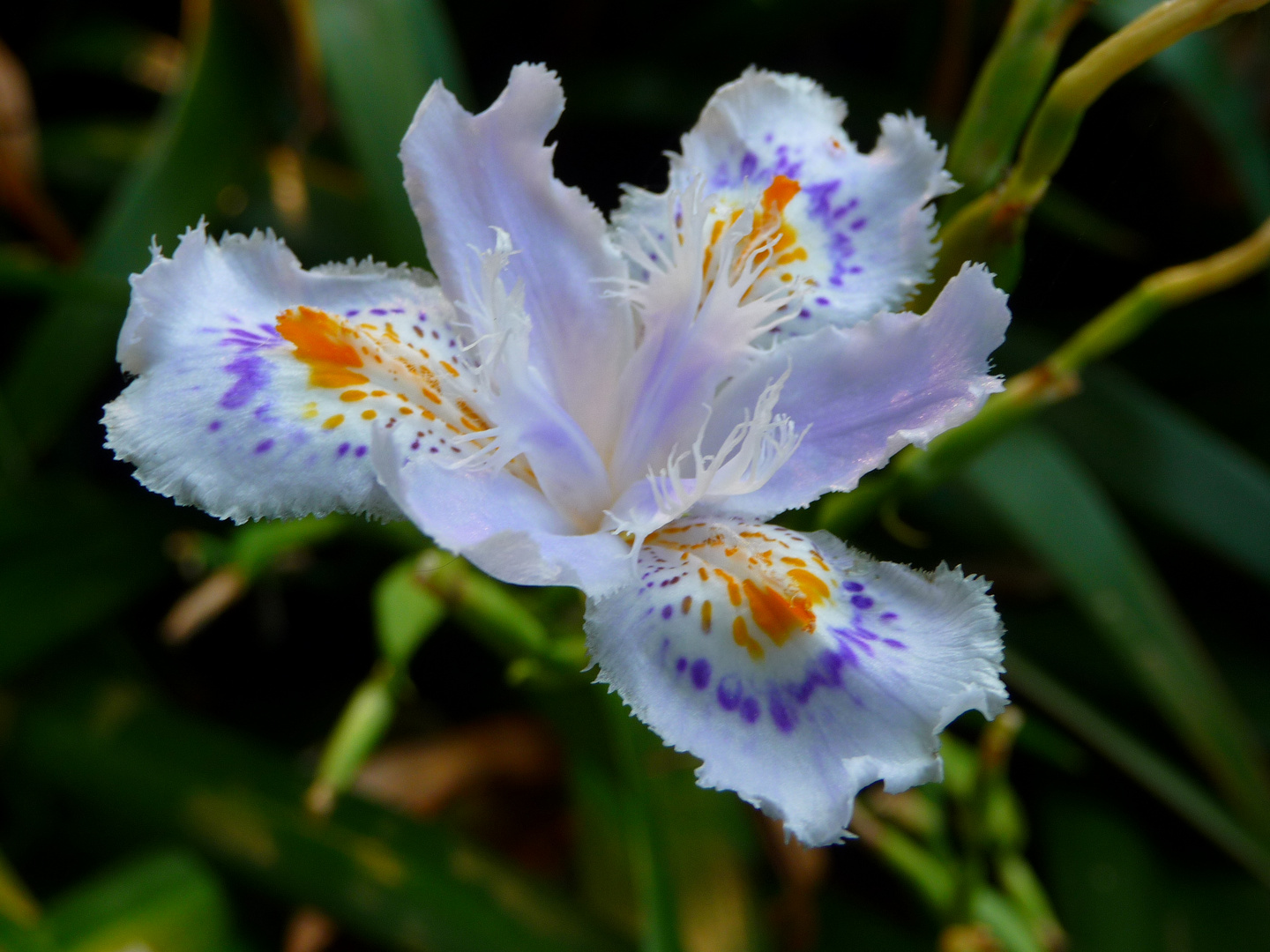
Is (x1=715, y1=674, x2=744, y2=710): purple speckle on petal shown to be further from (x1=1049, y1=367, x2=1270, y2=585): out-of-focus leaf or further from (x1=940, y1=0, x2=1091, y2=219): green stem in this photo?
(x1=1049, y1=367, x2=1270, y2=585): out-of-focus leaf

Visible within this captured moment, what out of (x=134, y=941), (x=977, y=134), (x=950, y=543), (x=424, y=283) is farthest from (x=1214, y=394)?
(x=134, y=941)

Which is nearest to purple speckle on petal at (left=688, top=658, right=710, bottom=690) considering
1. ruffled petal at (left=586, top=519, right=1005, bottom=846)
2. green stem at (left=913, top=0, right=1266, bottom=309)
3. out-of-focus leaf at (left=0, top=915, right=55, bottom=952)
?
ruffled petal at (left=586, top=519, right=1005, bottom=846)

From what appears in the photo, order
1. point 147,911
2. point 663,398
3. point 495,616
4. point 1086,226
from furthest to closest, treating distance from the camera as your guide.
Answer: point 1086,226 → point 147,911 → point 495,616 → point 663,398

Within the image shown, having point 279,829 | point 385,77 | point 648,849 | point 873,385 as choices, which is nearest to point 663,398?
point 873,385

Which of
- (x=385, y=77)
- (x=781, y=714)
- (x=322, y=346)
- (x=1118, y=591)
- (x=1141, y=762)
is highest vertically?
(x=385, y=77)

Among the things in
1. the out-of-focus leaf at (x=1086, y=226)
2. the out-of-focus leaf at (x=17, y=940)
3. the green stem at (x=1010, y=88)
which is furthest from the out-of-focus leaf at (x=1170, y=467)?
the out-of-focus leaf at (x=17, y=940)

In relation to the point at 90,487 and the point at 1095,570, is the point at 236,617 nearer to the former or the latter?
the point at 90,487

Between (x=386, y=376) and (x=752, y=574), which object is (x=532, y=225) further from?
(x=752, y=574)
